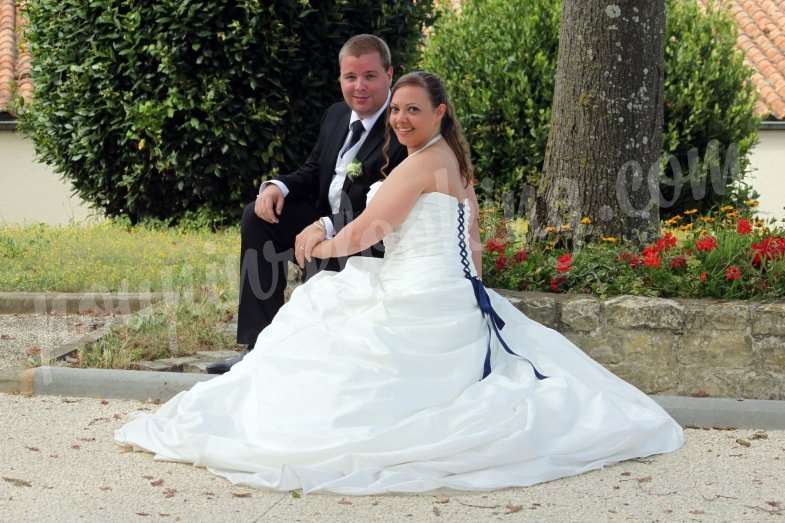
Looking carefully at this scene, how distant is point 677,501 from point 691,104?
876 centimetres

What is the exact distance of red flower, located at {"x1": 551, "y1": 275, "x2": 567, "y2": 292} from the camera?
6.66 meters

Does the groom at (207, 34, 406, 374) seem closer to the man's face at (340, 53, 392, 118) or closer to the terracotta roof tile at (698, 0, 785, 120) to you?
the man's face at (340, 53, 392, 118)

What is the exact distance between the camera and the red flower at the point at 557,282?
6.66 m

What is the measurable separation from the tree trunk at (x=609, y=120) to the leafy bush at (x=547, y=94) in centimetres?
501

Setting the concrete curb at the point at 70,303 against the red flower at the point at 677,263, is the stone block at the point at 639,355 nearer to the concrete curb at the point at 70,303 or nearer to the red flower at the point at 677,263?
the red flower at the point at 677,263

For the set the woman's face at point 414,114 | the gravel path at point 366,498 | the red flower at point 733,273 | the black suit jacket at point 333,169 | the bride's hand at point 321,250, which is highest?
the woman's face at point 414,114

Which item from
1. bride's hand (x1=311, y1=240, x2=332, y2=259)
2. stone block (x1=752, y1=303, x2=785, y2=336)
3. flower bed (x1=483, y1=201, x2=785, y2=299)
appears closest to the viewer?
bride's hand (x1=311, y1=240, x2=332, y2=259)

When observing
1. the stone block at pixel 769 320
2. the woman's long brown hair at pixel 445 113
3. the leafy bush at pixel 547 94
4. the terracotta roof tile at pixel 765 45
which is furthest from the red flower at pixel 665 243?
the terracotta roof tile at pixel 765 45

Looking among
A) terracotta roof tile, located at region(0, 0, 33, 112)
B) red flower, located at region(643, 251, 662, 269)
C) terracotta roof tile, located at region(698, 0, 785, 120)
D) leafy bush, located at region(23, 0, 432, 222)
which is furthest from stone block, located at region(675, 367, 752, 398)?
terracotta roof tile, located at region(0, 0, 33, 112)

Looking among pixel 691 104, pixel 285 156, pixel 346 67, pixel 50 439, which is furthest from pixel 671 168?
pixel 50 439

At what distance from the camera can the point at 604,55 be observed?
722cm

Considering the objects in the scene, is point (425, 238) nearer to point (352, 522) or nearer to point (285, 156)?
point (352, 522)

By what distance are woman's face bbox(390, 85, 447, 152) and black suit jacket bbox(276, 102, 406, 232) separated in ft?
2.71

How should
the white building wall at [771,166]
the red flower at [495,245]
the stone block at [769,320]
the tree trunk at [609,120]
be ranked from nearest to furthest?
the stone block at [769,320] → the red flower at [495,245] → the tree trunk at [609,120] → the white building wall at [771,166]
